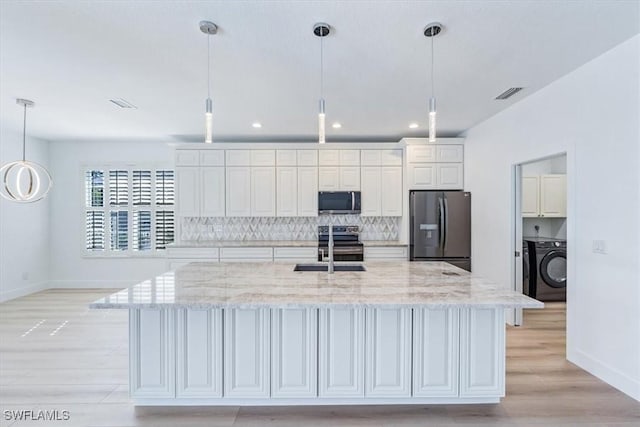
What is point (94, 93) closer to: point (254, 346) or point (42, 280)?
point (254, 346)

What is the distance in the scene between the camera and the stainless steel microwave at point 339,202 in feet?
17.4

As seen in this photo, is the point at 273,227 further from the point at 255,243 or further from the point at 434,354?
the point at 434,354

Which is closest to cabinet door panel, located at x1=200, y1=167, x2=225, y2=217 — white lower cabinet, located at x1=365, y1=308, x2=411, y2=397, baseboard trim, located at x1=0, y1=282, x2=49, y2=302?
baseboard trim, located at x1=0, y1=282, x2=49, y2=302

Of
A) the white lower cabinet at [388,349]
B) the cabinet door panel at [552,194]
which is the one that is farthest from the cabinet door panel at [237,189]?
the cabinet door panel at [552,194]

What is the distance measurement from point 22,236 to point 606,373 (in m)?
7.33

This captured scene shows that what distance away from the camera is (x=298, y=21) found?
2.18 m

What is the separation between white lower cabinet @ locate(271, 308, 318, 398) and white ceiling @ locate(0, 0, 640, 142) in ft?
6.16

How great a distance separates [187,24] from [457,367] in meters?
2.84

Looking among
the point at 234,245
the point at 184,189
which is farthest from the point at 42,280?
the point at 234,245

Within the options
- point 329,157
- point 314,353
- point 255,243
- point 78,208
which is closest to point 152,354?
point 314,353

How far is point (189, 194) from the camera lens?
531 cm

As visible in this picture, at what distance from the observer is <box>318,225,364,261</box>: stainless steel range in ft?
16.8

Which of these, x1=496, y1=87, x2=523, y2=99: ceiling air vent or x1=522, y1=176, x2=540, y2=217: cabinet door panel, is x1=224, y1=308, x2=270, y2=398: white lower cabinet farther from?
x1=522, y1=176, x2=540, y2=217: cabinet door panel

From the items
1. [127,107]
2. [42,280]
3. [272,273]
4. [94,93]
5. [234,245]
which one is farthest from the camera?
[42,280]
